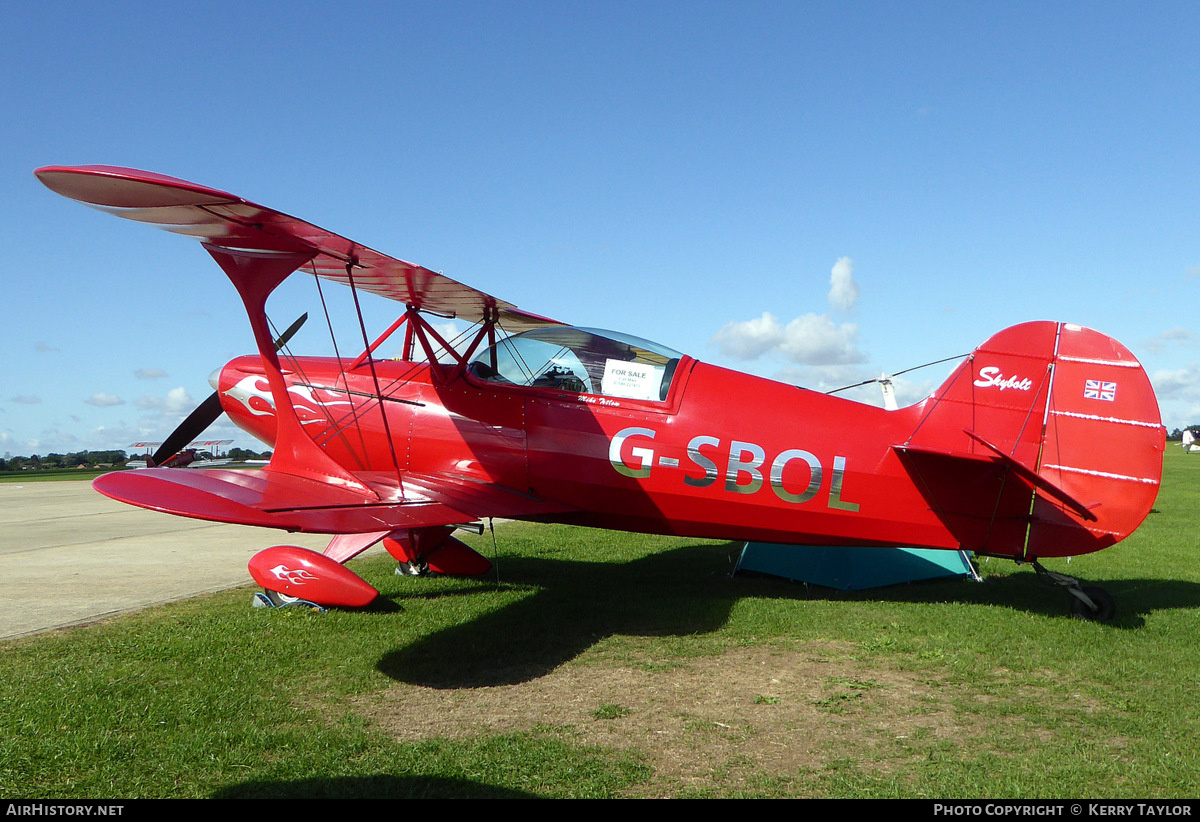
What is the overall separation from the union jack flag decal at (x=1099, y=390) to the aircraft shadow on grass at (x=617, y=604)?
1915mm

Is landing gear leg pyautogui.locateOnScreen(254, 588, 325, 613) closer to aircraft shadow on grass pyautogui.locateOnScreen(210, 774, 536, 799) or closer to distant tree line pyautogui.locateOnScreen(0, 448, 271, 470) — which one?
aircraft shadow on grass pyautogui.locateOnScreen(210, 774, 536, 799)

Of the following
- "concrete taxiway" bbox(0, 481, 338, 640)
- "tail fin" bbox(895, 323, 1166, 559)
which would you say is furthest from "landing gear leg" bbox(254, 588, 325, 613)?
"tail fin" bbox(895, 323, 1166, 559)

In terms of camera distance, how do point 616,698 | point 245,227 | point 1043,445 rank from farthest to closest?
point 1043,445 → point 245,227 → point 616,698

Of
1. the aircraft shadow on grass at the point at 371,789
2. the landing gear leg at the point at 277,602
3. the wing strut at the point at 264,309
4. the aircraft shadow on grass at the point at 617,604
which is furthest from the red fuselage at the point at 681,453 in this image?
the aircraft shadow on grass at the point at 371,789

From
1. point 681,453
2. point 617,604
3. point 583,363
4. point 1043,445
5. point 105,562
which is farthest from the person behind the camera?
point 105,562

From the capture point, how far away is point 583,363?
7.17 metres

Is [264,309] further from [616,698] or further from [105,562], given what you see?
[105,562]

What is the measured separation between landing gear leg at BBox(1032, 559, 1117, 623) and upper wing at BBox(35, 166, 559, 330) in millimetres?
5874

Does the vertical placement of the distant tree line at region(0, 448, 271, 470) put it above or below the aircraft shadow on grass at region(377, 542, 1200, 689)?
below

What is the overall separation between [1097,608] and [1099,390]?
1.86 m

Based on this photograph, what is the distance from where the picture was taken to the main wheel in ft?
21.1

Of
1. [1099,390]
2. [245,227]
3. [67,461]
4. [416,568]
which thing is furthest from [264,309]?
[67,461]

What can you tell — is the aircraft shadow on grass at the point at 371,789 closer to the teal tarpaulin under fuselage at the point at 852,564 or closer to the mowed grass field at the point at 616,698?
the mowed grass field at the point at 616,698

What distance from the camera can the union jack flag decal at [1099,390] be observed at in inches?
248
